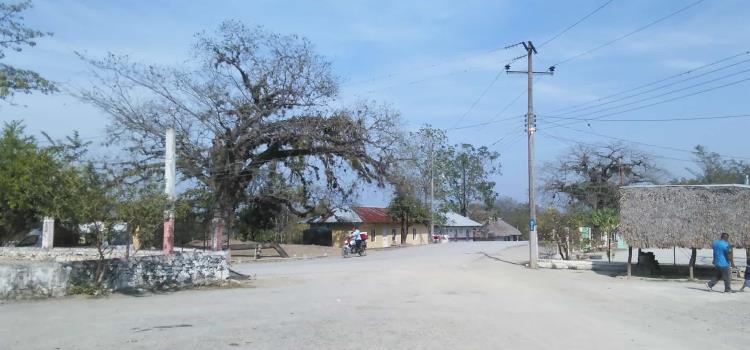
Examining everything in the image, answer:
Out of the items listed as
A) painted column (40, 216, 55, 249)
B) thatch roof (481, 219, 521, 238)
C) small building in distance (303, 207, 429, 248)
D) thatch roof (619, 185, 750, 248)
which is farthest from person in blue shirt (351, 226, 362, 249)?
thatch roof (481, 219, 521, 238)

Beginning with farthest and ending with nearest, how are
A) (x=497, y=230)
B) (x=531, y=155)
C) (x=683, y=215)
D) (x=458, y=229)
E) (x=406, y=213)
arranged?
1. (x=497, y=230)
2. (x=458, y=229)
3. (x=406, y=213)
4. (x=531, y=155)
5. (x=683, y=215)

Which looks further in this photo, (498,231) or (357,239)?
(498,231)

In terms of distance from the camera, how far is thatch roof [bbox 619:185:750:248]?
21.7 m

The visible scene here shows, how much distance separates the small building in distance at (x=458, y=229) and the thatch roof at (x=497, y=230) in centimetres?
338

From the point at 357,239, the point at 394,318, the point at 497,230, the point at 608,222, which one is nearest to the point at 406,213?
the point at 357,239

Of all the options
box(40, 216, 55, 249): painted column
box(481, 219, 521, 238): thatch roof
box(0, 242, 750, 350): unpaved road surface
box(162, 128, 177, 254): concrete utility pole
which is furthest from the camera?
box(481, 219, 521, 238): thatch roof

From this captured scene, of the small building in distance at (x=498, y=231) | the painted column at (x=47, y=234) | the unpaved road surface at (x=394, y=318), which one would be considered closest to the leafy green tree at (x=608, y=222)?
the unpaved road surface at (x=394, y=318)

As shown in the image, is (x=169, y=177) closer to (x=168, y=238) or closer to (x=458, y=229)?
(x=168, y=238)

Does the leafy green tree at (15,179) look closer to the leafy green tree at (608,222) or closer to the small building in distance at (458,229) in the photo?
the leafy green tree at (608,222)

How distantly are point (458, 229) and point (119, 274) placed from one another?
69.5 m

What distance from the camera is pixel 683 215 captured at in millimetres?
22484

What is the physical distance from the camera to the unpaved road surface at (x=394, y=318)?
1006 centimetres

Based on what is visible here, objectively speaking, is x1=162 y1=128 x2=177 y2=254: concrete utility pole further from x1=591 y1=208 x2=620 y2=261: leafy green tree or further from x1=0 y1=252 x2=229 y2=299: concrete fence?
x1=591 y1=208 x2=620 y2=261: leafy green tree

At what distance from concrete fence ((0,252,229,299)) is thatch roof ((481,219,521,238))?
72964 mm
